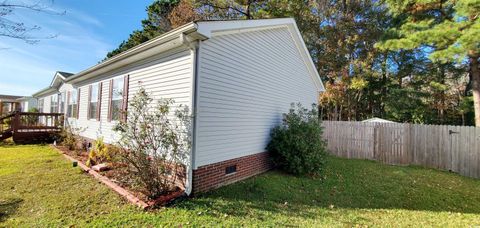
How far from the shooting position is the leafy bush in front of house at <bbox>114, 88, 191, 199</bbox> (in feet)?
16.5

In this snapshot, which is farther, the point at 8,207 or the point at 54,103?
the point at 54,103

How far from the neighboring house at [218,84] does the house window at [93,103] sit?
0.13ft

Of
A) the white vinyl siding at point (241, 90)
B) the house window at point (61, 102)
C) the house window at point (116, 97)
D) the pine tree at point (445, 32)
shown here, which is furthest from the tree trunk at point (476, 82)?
the house window at point (61, 102)

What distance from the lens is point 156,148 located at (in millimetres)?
5246

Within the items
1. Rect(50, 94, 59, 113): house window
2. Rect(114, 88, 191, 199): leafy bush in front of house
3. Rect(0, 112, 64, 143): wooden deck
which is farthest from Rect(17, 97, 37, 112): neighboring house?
A: Rect(114, 88, 191, 199): leafy bush in front of house

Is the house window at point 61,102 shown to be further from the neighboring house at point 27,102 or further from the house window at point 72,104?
the neighboring house at point 27,102

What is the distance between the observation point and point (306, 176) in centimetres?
748

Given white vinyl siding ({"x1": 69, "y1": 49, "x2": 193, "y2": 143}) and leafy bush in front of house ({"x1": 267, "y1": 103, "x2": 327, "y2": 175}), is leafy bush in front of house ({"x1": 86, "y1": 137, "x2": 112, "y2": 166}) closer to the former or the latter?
white vinyl siding ({"x1": 69, "y1": 49, "x2": 193, "y2": 143})

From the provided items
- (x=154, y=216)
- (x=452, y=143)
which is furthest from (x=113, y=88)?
(x=452, y=143)

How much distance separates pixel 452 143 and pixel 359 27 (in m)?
13.7

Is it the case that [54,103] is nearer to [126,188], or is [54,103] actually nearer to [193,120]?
[126,188]

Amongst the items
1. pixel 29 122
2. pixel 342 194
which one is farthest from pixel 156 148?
pixel 29 122

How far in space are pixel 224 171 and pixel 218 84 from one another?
215cm

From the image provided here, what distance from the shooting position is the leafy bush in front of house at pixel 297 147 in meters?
7.41
